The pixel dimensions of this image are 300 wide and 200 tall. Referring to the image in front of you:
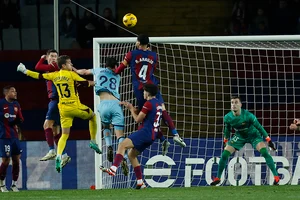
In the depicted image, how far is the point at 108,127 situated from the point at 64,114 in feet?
2.82

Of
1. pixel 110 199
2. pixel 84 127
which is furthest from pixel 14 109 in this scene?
pixel 110 199

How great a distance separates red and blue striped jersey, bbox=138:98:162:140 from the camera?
56.0ft

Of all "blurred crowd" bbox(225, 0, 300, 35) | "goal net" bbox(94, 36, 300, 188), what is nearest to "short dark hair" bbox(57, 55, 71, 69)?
"goal net" bbox(94, 36, 300, 188)

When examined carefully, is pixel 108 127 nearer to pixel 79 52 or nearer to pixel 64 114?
pixel 64 114

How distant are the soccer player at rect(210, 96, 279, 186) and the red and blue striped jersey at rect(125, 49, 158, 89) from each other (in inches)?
76.5

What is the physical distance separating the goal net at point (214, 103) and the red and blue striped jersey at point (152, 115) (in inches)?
122

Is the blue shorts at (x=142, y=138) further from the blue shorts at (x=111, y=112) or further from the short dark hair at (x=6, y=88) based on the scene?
the short dark hair at (x=6, y=88)

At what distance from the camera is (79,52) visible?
75.3ft

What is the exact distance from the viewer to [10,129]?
69.6 feet

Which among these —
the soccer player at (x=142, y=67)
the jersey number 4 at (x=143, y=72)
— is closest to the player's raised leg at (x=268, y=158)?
the soccer player at (x=142, y=67)

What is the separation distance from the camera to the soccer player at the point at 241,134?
65.1 feet

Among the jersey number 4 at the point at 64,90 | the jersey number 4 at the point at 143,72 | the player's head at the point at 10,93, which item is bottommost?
the player's head at the point at 10,93

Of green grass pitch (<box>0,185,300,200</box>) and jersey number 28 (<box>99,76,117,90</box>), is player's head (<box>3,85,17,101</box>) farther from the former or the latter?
green grass pitch (<box>0,185,300,200</box>)

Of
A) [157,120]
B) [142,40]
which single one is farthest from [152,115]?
[142,40]
